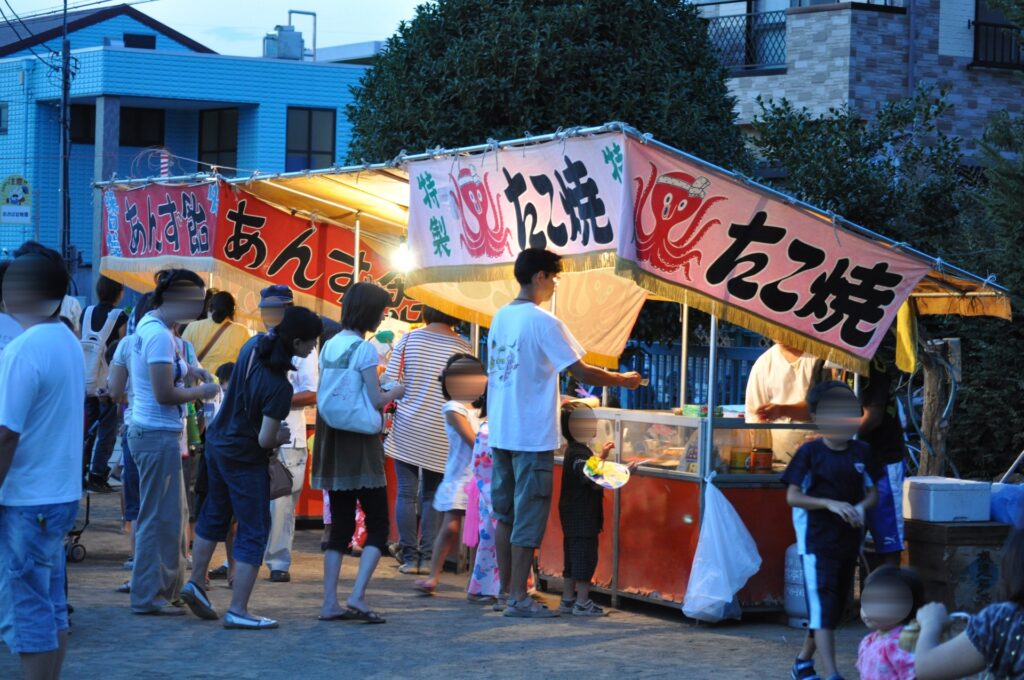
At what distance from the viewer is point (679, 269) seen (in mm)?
7930

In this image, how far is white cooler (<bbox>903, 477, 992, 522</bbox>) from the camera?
831cm

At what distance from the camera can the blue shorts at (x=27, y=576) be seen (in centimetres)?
539

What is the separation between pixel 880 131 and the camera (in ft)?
44.8

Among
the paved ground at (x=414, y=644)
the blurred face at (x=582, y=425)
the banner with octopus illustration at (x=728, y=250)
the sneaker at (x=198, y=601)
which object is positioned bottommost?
the paved ground at (x=414, y=644)

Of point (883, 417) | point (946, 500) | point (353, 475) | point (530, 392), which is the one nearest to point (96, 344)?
point (353, 475)

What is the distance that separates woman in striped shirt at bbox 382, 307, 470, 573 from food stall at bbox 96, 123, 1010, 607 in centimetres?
44

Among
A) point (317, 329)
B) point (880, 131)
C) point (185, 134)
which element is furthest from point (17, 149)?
point (317, 329)

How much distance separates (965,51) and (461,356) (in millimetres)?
13013

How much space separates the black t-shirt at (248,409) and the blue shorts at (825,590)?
2.83 metres

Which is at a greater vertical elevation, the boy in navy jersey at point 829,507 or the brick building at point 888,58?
the brick building at point 888,58

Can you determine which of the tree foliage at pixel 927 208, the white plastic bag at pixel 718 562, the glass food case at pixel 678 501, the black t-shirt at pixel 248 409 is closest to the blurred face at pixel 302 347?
the black t-shirt at pixel 248 409

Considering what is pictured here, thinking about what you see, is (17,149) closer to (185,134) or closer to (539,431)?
(185,134)

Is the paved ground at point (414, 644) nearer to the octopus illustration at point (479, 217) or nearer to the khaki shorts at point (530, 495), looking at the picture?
the khaki shorts at point (530, 495)

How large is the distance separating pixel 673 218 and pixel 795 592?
2.25m
